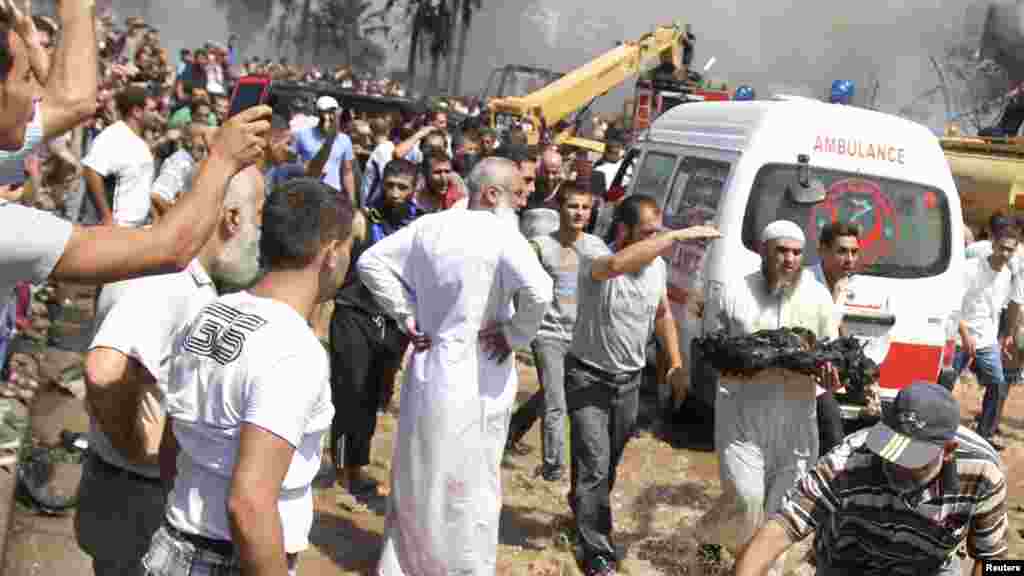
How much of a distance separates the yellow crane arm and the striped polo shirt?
16.6m

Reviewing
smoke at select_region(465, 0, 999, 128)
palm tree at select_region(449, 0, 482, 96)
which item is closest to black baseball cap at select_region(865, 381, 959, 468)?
smoke at select_region(465, 0, 999, 128)

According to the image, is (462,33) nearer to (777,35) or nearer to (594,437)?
(777,35)

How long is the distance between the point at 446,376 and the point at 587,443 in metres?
1.30

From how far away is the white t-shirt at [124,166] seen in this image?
24.0ft

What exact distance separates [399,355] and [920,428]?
3582 millimetres

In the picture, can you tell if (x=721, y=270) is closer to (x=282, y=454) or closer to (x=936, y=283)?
(x=936, y=283)

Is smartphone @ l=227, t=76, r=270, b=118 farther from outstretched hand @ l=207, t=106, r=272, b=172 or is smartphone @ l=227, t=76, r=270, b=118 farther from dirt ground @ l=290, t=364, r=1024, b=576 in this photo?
outstretched hand @ l=207, t=106, r=272, b=172

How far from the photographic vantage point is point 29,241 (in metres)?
2.21

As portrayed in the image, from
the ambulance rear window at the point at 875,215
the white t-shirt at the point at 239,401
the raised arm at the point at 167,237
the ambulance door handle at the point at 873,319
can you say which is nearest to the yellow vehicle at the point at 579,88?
the ambulance rear window at the point at 875,215

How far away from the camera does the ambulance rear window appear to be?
7242 mm

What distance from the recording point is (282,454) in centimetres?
250

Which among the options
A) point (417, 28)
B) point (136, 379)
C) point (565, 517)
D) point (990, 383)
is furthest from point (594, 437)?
point (417, 28)

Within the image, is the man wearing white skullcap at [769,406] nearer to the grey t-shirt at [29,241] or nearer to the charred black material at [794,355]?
the charred black material at [794,355]

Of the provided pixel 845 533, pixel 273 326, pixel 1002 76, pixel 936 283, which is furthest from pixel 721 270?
pixel 1002 76
